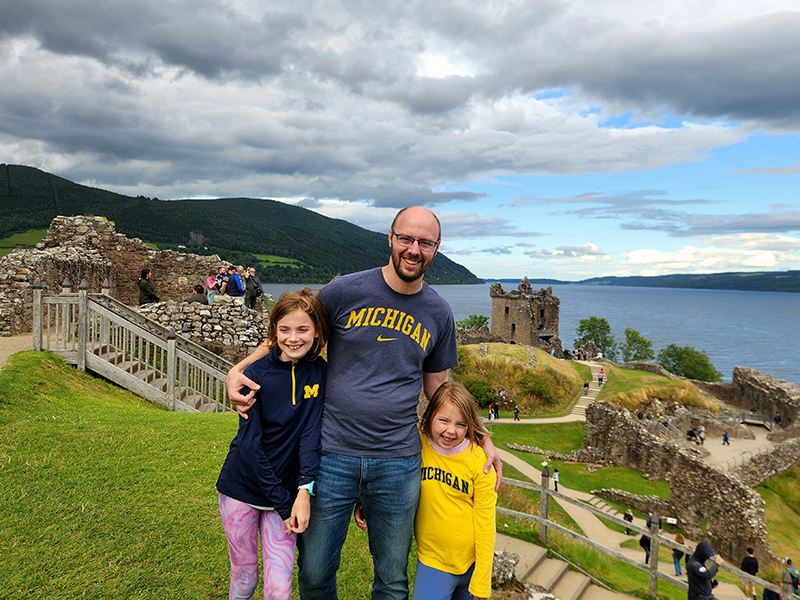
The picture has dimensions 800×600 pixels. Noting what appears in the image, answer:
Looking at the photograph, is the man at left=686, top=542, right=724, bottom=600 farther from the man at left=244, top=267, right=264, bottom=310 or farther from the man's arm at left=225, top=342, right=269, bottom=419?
the man at left=244, top=267, right=264, bottom=310

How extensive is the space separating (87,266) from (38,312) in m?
8.39

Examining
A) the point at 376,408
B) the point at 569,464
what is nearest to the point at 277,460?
the point at 376,408

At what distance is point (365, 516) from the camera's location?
3.17m

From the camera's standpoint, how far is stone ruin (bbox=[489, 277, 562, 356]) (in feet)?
196

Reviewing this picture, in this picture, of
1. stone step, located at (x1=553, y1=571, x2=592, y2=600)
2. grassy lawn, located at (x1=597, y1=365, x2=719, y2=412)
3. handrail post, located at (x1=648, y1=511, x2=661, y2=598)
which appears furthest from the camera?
grassy lawn, located at (x1=597, y1=365, x2=719, y2=412)

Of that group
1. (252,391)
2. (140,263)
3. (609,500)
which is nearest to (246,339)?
(140,263)

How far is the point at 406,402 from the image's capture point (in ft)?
10.2

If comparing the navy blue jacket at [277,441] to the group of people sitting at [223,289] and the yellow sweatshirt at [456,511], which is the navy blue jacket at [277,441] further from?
the group of people sitting at [223,289]

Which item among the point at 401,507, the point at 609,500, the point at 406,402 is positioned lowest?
the point at 609,500

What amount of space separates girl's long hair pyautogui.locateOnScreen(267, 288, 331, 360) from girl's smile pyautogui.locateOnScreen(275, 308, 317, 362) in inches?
1.4

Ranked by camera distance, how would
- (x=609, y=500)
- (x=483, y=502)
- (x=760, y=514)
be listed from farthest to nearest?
(x=609, y=500)
(x=760, y=514)
(x=483, y=502)

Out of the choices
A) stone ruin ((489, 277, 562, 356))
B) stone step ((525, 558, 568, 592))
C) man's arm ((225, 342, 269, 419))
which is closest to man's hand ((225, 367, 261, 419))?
man's arm ((225, 342, 269, 419))

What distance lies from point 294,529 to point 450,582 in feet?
4.57

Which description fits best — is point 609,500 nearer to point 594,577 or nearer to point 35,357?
point 594,577
